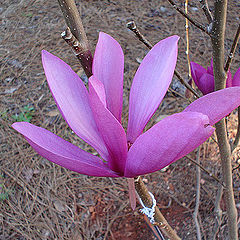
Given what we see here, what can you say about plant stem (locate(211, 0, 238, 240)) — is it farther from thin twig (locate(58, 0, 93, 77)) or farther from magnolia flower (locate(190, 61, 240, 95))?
thin twig (locate(58, 0, 93, 77))

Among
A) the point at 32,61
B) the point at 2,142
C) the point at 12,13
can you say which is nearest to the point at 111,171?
the point at 2,142

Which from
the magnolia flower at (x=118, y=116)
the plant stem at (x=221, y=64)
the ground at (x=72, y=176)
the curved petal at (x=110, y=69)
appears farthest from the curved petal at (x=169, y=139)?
the ground at (x=72, y=176)

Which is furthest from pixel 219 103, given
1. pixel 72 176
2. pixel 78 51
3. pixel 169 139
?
pixel 72 176

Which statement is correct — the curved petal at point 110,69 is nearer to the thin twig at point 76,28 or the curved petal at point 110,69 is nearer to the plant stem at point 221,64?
the thin twig at point 76,28

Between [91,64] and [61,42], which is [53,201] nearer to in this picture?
[91,64]

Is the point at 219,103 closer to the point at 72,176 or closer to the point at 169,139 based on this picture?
the point at 169,139

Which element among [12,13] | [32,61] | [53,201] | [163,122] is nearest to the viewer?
[163,122]
